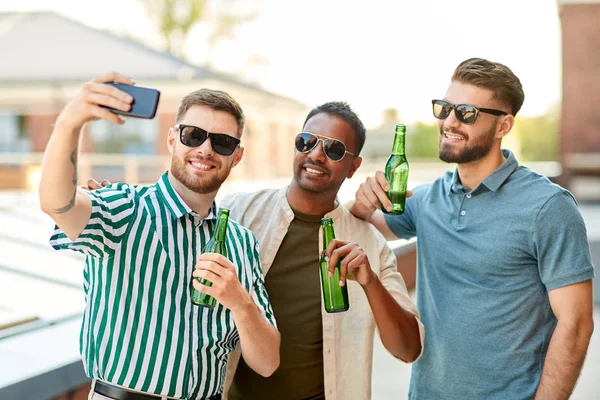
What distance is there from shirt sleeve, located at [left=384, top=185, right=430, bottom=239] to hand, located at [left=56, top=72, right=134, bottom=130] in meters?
1.53

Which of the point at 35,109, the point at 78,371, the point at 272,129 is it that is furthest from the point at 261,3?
the point at 78,371

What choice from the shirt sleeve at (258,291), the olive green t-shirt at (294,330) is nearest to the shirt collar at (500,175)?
the olive green t-shirt at (294,330)

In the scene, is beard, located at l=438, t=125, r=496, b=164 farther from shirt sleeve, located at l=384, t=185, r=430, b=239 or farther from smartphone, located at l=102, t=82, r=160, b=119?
smartphone, located at l=102, t=82, r=160, b=119

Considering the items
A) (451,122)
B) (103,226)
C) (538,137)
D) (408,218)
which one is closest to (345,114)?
(451,122)

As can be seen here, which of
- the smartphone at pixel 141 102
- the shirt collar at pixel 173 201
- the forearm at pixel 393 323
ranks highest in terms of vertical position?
the smartphone at pixel 141 102

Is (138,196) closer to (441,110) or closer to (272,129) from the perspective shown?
(441,110)

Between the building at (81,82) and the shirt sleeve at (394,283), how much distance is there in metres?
12.9

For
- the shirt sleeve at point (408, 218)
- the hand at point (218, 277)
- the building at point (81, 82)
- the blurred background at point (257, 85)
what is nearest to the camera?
the hand at point (218, 277)

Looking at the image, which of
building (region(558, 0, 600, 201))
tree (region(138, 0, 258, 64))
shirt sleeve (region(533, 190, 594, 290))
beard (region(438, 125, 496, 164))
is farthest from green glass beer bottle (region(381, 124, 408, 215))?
tree (region(138, 0, 258, 64))

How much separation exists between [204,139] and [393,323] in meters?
0.88

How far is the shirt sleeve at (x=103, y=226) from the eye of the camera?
71.6 inches

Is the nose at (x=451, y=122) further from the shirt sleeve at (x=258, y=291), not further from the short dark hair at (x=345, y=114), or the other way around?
the shirt sleeve at (x=258, y=291)

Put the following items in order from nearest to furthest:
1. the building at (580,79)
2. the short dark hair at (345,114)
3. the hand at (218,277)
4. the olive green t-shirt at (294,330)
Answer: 1. the hand at (218,277)
2. the olive green t-shirt at (294,330)
3. the short dark hair at (345,114)
4. the building at (580,79)

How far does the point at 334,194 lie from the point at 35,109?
19.0m
